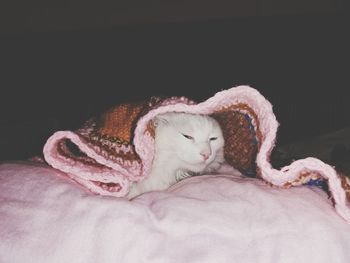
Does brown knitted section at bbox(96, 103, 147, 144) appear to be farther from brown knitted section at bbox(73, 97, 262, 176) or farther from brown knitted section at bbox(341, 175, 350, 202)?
brown knitted section at bbox(341, 175, 350, 202)

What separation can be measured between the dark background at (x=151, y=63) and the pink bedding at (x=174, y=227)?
699 millimetres

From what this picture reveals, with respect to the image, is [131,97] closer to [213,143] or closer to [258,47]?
[213,143]

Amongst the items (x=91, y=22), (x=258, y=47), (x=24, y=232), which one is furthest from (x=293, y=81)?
(x=24, y=232)

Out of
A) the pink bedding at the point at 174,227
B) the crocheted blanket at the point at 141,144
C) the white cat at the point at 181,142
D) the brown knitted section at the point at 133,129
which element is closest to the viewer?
the pink bedding at the point at 174,227

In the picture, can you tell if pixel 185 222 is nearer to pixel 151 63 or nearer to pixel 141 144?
pixel 141 144

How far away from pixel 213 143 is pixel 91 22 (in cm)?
89

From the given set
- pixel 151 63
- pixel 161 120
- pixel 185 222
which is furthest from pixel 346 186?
pixel 151 63

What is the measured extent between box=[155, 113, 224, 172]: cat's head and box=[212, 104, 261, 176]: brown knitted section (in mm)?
58

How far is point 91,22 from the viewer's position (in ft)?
5.08

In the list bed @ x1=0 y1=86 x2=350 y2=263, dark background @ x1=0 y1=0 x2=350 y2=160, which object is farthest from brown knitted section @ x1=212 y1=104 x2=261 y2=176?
dark background @ x1=0 y1=0 x2=350 y2=160

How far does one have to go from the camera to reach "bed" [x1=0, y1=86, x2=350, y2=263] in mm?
533

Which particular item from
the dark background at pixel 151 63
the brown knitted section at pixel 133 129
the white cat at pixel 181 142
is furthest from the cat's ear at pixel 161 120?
the dark background at pixel 151 63

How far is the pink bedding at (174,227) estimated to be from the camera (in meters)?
0.53

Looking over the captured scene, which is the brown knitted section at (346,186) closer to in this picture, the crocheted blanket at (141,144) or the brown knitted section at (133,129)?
the crocheted blanket at (141,144)
